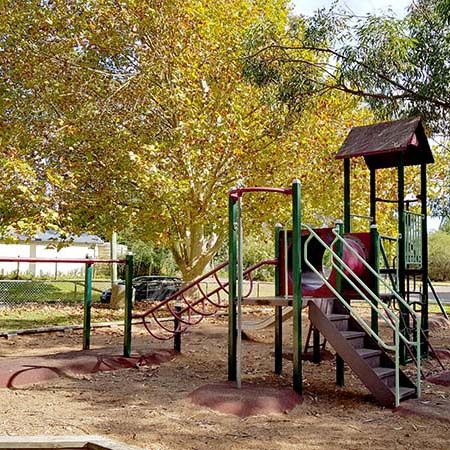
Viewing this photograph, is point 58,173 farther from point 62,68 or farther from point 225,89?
point 225,89

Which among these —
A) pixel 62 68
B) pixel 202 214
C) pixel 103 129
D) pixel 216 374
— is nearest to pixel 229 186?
pixel 202 214

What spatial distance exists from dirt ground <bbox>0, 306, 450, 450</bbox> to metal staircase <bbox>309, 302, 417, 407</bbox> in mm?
188

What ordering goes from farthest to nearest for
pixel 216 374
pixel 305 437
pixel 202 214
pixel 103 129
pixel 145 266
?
pixel 145 266 < pixel 202 214 < pixel 103 129 < pixel 216 374 < pixel 305 437

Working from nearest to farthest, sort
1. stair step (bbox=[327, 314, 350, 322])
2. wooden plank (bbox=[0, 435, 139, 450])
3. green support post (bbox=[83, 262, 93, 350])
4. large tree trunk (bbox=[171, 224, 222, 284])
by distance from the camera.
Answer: wooden plank (bbox=[0, 435, 139, 450]) < stair step (bbox=[327, 314, 350, 322]) < green support post (bbox=[83, 262, 93, 350]) < large tree trunk (bbox=[171, 224, 222, 284])

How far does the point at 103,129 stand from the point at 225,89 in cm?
306

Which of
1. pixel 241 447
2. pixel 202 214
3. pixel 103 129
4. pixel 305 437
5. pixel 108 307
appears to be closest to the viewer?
pixel 241 447

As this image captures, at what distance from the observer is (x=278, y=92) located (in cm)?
1168

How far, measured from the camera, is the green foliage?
43.0 meters

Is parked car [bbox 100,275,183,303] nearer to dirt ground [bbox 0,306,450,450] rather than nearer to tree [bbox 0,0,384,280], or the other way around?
tree [bbox 0,0,384,280]

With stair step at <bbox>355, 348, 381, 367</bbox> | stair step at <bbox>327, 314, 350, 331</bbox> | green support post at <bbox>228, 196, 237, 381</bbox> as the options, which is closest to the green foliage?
stair step at <bbox>327, 314, 350, 331</bbox>

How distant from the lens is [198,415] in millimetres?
5488

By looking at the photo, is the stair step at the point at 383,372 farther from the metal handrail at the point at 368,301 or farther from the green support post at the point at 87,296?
the green support post at the point at 87,296

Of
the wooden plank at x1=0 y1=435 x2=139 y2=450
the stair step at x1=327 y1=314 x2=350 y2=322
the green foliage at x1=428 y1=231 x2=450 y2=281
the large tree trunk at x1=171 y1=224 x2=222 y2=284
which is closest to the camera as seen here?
the wooden plank at x1=0 y1=435 x2=139 y2=450

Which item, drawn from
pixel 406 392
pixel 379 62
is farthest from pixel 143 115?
pixel 406 392
